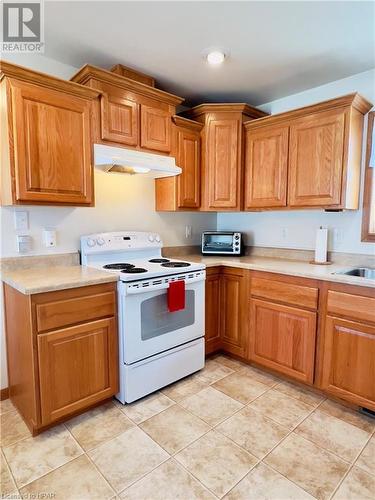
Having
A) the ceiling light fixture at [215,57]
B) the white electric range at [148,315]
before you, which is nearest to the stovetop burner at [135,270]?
the white electric range at [148,315]

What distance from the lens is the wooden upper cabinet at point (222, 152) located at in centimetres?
Answer: 276

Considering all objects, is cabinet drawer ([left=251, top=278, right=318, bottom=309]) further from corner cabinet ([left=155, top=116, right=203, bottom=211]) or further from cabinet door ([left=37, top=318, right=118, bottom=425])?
cabinet door ([left=37, top=318, right=118, bottom=425])

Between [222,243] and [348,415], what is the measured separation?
1736 mm

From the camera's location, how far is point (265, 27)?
5.94 feet

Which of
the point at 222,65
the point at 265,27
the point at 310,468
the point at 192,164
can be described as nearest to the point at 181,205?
the point at 192,164

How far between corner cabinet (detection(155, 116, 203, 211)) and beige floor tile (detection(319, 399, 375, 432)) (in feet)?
6.32

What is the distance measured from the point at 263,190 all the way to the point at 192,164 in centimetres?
70

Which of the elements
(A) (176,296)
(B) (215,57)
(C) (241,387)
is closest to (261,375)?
(C) (241,387)

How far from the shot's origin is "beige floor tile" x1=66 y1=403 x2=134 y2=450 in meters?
1.76

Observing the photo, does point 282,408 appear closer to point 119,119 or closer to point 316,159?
point 316,159

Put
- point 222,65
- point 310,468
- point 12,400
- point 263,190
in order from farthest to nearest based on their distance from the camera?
1. point 263,190
2. point 222,65
3. point 12,400
4. point 310,468

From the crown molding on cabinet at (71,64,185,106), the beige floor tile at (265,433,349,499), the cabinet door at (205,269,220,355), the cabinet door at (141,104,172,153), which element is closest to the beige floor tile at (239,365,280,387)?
the cabinet door at (205,269,220,355)

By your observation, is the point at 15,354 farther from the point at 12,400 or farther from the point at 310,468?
the point at 310,468

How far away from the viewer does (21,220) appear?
2.10 m
